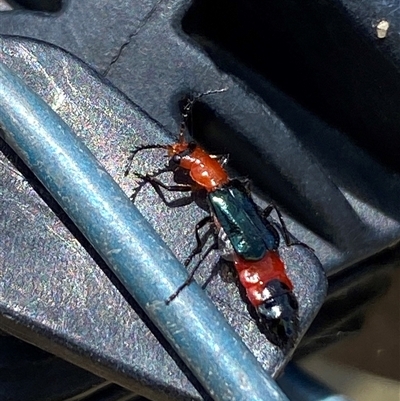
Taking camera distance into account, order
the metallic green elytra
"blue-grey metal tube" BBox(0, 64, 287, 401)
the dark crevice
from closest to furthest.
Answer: "blue-grey metal tube" BBox(0, 64, 287, 401) < the dark crevice < the metallic green elytra

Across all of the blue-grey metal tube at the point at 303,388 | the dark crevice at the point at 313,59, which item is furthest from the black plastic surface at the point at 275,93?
the blue-grey metal tube at the point at 303,388

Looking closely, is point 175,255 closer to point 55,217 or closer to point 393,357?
point 55,217

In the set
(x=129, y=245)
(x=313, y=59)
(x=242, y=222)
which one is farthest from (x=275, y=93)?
(x=129, y=245)

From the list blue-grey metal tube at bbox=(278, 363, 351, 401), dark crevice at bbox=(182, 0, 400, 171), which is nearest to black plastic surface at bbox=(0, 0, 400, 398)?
dark crevice at bbox=(182, 0, 400, 171)

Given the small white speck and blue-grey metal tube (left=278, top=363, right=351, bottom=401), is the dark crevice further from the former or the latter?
blue-grey metal tube (left=278, top=363, right=351, bottom=401)

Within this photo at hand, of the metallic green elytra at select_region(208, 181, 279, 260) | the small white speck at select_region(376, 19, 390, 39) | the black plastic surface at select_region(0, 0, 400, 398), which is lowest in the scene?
the metallic green elytra at select_region(208, 181, 279, 260)

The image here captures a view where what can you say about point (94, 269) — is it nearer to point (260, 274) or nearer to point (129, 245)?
point (129, 245)

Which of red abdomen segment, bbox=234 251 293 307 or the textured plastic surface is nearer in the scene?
the textured plastic surface
